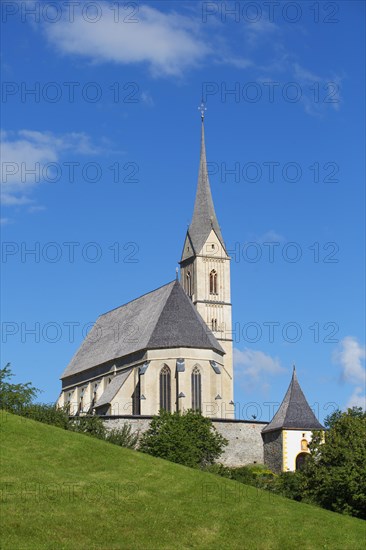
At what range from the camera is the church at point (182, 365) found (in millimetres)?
79125

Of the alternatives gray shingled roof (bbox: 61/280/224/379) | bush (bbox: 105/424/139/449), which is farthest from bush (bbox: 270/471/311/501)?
gray shingled roof (bbox: 61/280/224/379)

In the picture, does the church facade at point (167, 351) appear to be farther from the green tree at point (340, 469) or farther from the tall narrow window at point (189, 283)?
the green tree at point (340, 469)

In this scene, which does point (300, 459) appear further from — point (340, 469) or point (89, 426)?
point (340, 469)

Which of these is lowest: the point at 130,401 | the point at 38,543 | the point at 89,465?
the point at 38,543

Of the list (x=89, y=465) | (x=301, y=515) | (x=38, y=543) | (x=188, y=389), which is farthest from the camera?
(x=188, y=389)

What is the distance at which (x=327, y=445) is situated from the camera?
A: 5888cm

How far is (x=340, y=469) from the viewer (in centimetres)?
5403

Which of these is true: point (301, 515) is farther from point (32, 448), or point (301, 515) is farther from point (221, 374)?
point (221, 374)

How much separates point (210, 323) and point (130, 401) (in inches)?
962

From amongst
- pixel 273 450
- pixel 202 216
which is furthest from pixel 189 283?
pixel 273 450

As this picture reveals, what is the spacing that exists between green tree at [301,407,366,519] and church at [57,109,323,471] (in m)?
16.3

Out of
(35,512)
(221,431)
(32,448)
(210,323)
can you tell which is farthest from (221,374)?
(35,512)

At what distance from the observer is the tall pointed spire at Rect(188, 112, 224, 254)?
4552 inches

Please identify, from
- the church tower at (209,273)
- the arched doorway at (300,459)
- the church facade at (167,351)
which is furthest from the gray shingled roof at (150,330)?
the arched doorway at (300,459)
